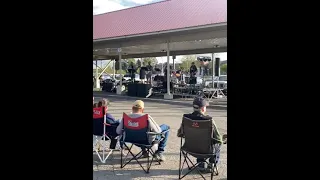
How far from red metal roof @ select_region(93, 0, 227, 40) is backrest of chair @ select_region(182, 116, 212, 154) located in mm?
7512

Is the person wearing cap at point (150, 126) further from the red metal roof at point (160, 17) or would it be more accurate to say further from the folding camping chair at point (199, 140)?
the red metal roof at point (160, 17)

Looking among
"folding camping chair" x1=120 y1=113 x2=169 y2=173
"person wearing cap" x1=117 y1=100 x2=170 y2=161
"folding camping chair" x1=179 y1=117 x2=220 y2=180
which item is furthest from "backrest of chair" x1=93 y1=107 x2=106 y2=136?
"folding camping chair" x1=179 y1=117 x2=220 y2=180

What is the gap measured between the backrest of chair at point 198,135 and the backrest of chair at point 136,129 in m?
0.54

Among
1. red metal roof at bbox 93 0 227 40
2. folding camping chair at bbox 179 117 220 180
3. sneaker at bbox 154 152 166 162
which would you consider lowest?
sneaker at bbox 154 152 166 162

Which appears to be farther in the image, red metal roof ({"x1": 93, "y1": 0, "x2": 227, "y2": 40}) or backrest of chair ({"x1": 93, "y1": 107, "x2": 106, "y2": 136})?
red metal roof ({"x1": 93, "y1": 0, "x2": 227, "y2": 40})

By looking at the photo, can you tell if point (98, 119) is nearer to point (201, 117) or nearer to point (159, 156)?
point (159, 156)

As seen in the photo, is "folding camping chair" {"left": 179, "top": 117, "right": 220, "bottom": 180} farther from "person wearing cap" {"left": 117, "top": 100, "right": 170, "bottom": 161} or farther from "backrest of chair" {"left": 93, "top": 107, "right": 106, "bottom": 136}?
"backrest of chair" {"left": 93, "top": 107, "right": 106, "bottom": 136}

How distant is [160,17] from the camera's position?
1432 centimetres

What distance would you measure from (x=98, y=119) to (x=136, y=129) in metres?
0.65

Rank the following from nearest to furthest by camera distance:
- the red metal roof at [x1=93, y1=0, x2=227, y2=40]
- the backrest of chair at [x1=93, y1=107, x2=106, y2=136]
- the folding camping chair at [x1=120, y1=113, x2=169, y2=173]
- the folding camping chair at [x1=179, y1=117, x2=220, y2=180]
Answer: the folding camping chair at [x1=179, y1=117, x2=220, y2=180], the folding camping chair at [x1=120, y1=113, x2=169, y2=173], the backrest of chair at [x1=93, y1=107, x2=106, y2=136], the red metal roof at [x1=93, y1=0, x2=227, y2=40]

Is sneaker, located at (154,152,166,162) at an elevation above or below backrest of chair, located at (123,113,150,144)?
below

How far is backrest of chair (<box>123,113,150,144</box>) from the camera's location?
12.7ft

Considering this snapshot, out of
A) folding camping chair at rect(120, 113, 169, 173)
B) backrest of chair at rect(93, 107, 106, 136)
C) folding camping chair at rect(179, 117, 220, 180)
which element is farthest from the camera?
backrest of chair at rect(93, 107, 106, 136)
